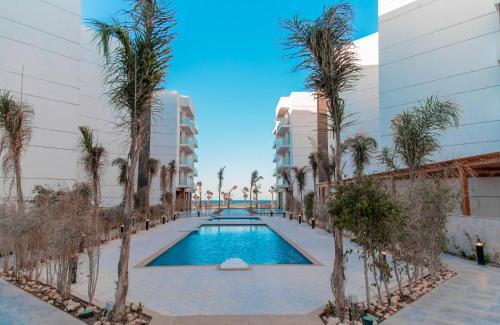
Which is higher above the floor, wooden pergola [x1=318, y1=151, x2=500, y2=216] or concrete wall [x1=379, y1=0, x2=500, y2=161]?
concrete wall [x1=379, y1=0, x2=500, y2=161]

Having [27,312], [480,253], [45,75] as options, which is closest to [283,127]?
[45,75]

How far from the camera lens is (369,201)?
459 cm

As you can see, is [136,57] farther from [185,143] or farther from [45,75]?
[185,143]

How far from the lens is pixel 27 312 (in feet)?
16.3

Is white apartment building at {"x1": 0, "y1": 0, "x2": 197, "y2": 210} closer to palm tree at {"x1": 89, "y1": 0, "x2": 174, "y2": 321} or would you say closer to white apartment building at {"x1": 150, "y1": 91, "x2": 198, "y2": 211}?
palm tree at {"x1": 89, "y1": 0, "x2": 174, "y2": 321}

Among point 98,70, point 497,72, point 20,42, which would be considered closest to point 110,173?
point 98,70

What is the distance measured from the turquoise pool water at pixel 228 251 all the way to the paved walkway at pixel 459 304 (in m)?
4.20

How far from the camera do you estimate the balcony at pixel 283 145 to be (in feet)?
122

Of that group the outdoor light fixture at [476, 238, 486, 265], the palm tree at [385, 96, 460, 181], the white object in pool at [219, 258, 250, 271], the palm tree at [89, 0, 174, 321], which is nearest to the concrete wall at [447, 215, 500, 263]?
the outdoor light fixture at [476, 238, 486, 265]

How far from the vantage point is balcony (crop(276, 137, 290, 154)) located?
37219mm

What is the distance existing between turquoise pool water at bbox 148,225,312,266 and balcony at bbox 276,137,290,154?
20.9 m

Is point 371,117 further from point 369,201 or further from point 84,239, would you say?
point 84,239

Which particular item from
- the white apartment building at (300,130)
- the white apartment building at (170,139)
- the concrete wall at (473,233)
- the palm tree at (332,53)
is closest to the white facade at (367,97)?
the white apartment building at (300,130)

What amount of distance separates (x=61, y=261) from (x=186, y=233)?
11743 mm
